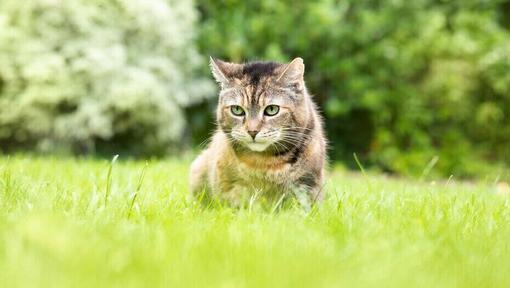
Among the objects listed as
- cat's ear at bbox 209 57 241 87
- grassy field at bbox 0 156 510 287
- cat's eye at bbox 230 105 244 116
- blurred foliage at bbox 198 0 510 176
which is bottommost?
blurred foliage at bbox 198 0 510 176

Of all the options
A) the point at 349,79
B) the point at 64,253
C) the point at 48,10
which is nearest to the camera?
the point at 64,253

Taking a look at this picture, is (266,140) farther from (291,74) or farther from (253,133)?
(291,74)

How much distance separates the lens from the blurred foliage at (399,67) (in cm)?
820

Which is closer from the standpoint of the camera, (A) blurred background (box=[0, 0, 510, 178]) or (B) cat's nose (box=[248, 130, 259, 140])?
(B) cat's nose (box=[248, 130, 259, 140])

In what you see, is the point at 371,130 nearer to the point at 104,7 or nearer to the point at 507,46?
the point at 507,46

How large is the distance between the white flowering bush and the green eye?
473 cm

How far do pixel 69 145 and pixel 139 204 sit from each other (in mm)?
5504

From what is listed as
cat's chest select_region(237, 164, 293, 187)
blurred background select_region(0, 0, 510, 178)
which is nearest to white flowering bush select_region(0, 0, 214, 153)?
blurred background select_region(0, 0, 510, 178)

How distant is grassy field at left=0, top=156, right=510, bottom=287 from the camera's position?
1.56 metres

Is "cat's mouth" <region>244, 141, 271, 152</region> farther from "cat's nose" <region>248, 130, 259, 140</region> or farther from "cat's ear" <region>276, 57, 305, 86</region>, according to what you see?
"cat's ear" <region>276, 57, 305, 86</region>

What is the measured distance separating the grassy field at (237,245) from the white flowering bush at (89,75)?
191 inches

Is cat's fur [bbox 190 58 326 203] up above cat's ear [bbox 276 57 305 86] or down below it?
below

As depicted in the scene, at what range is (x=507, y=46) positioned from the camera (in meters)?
8.03

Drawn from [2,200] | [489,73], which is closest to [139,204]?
[2,200]
